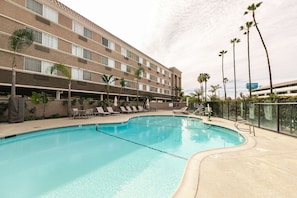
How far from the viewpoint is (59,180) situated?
414cm

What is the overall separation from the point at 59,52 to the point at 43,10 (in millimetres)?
4413

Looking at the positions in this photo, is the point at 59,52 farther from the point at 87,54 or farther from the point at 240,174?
the point at 240,174

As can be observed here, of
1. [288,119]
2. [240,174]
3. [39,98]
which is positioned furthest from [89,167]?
[39,98]

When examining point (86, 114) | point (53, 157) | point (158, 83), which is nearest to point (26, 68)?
point (86, 114)

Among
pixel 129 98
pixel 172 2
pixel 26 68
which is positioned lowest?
pixel 129 98

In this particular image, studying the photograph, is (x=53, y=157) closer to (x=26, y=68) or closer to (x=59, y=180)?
(x=59, y=180)

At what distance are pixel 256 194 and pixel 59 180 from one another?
4.84m

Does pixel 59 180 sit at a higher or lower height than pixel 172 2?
lower

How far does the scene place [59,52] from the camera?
1695 cm

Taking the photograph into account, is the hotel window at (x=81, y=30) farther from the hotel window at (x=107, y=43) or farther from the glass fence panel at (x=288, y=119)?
the glass fence panel at (x=288, y=119)

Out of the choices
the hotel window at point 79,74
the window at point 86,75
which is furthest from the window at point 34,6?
the window at point 86,75

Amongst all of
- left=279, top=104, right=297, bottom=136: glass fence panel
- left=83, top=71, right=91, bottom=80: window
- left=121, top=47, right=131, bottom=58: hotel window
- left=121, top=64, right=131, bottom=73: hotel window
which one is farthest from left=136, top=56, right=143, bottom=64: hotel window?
left=279, top=104, right=297, bottom=136: glass fence panel

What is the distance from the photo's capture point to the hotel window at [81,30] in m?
18.8

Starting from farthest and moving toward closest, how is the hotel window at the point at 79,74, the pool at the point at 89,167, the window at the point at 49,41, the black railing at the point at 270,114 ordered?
the hotel window at the point at 79,74
the window at the point at 49,41
the black railing at the point at 270,114
the pool at the point at 89,167
